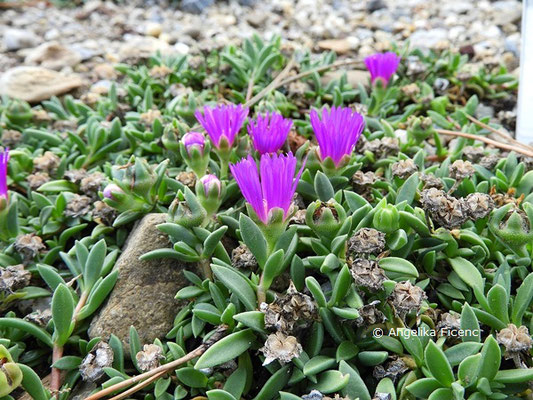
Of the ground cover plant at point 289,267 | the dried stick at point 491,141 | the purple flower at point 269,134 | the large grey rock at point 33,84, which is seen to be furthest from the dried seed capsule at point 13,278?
the dried stick at point 491,141

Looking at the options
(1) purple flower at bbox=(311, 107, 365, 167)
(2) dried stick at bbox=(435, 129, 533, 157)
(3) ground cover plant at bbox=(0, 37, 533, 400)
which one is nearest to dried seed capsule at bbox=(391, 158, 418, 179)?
(3) ground cover plant at bbox=(0, 37, 533, 400)

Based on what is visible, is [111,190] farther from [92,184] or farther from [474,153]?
[474,153]

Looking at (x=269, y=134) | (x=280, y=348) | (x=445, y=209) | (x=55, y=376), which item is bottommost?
(x=55, y=376)

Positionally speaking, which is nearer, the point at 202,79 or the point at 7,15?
the point at 202,79

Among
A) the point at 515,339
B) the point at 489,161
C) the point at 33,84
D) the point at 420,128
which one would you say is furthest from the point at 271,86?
the point at 515,339

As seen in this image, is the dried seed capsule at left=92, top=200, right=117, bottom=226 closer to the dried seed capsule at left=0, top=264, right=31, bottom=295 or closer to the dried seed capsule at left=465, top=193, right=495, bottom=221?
the dried seed capsule at left=0, top=264, right=31, bottom=295

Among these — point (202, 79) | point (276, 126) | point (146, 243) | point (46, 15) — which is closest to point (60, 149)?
point (202, 79)

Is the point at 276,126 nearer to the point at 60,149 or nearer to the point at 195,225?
the point at 195,225

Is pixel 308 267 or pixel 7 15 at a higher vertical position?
pixel 7 15
